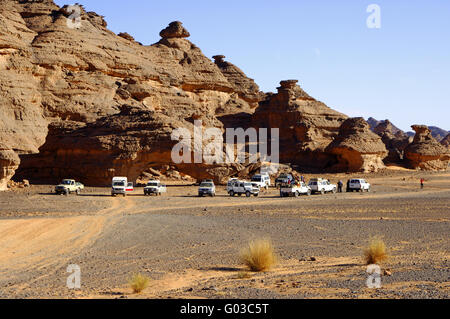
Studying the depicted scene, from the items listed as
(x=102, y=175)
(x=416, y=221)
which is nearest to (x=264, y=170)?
(x=102, y=175)

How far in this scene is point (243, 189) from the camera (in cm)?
3947

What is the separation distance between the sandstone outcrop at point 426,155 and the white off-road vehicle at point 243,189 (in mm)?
40201

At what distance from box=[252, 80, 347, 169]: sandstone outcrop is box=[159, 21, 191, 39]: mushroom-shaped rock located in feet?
82.8

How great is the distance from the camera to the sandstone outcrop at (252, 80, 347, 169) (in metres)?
71.6

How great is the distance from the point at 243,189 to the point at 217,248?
79.7 ft

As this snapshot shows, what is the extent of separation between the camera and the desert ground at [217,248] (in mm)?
9938

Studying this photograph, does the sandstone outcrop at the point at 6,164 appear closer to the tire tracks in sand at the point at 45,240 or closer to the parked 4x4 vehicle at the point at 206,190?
the parked 4x4 vehicle at the point at 206,190

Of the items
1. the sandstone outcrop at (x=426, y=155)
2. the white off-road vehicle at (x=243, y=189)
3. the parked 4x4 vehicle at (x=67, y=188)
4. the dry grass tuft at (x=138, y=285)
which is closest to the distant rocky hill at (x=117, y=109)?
the sandstone outcrop at (x=426, y=155)

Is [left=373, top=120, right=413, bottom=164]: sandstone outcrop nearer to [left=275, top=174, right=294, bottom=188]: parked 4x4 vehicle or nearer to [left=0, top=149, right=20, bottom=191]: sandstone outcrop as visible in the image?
[left=275, top=174, right=294, bottom=188]: parked 4x4 vehicle

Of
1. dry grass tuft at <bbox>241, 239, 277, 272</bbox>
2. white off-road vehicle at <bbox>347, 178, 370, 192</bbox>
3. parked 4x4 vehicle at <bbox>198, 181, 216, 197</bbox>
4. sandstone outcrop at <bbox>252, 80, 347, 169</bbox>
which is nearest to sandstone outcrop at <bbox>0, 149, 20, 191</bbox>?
parked 4x4 vehicle at <bbox>198, 181, 216, 197</bbox>

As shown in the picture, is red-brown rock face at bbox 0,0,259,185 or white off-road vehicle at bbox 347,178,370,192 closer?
white off-road vehicle at bbox 347,178,370,192

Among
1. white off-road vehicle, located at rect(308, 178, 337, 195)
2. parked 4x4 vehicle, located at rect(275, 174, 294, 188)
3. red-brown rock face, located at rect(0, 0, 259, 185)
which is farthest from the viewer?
parked 4x4 vehicle, located at rect(275, 174, 294, 188)

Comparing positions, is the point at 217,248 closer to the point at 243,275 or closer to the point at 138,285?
the point at 243,275
